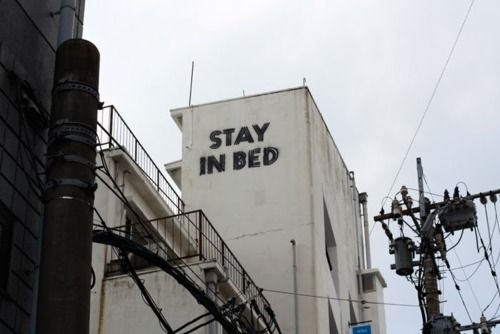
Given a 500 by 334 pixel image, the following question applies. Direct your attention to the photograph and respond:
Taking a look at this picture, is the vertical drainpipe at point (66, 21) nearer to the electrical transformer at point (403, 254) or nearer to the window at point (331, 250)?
the electrical transformer at point (403, 254)

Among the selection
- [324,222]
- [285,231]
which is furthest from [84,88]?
[324,222]

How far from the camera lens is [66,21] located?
11.9m

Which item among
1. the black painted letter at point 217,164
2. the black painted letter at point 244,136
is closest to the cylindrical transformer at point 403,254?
the black painted letter at point 244,136

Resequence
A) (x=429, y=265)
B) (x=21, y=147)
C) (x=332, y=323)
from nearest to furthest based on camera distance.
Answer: (x=21, y=147) < (x=429, y=265) < (x=332, y=323)

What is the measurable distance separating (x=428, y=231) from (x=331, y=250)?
1261 centimetres

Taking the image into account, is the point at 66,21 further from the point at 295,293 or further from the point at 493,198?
the point at 295,293

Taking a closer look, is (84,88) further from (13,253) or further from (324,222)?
(324,222)

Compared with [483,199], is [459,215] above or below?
below

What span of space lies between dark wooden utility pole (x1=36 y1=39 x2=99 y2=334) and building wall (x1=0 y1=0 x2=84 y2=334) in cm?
94

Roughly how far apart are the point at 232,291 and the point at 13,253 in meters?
14.7

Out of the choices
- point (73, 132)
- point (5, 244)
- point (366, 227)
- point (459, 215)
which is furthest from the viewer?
point (366, 227)

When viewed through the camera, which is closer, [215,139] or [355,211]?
[215,139]

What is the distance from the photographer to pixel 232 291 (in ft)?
84.8

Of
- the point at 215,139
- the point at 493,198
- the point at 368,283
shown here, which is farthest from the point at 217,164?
the point at 493,198
